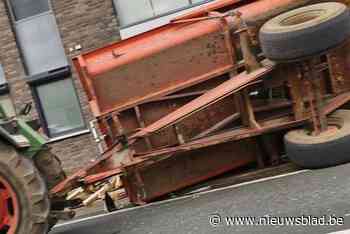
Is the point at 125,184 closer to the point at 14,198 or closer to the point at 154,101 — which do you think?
the point at 154,101

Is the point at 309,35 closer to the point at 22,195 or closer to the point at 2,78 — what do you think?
the point at 22,195

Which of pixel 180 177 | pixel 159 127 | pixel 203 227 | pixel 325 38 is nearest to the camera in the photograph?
pixel 203 227

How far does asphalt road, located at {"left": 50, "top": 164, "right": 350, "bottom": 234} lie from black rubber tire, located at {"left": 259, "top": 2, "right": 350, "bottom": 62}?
1.22 m

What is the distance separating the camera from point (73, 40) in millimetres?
12531

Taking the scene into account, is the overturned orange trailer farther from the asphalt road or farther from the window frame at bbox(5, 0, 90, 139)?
the window frame at bbox(5, 0, 90, 139)

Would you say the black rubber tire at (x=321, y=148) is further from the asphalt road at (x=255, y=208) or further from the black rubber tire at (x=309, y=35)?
the black rubber tire at (x=309, y=35)

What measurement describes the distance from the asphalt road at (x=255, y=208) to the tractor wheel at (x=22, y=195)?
94cm

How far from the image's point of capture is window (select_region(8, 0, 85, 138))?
1280 centimetres

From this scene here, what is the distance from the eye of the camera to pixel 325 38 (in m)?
5.74

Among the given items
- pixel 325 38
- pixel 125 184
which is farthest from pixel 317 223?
pixel 125 184

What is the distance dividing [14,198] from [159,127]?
166 cm

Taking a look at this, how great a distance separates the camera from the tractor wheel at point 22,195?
17.5ft

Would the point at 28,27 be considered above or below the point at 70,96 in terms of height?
above

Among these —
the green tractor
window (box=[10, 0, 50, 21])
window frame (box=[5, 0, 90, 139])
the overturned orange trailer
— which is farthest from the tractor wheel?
window (box=[10, 0, 50, 21])
